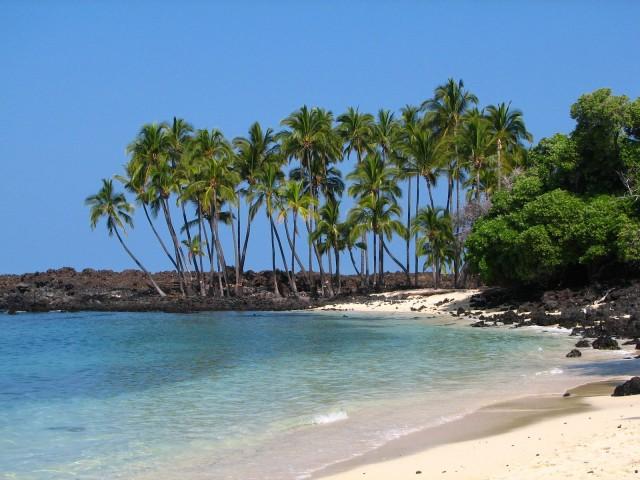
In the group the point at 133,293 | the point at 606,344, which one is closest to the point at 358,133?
the point at 133,293

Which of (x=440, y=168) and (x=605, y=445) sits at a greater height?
(x=440, y=168)

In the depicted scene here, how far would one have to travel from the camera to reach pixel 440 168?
5797cm

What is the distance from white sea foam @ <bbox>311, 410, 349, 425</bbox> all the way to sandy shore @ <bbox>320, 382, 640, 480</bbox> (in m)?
2.06

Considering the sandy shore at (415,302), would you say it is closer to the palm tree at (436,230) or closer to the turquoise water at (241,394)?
the palm tree at (436,230)

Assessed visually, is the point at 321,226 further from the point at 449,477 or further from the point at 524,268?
the point at 449,477

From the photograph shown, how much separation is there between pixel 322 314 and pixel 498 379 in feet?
99.4

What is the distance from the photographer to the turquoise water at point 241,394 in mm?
10898

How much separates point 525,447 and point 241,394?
8.45m

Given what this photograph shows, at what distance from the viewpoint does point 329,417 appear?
13211mm

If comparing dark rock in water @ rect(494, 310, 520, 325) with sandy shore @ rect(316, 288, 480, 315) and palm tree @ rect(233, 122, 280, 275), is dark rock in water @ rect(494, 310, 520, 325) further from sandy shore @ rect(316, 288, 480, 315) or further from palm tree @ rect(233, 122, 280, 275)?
palm tree @ rect(233, 122, 280, 275)

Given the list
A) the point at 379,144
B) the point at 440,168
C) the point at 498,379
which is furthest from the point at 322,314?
the point at 498,379

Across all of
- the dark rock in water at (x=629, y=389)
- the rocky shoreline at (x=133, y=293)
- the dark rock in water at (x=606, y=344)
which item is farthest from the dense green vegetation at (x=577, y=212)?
the dark rock in water at (x=629, y=389)

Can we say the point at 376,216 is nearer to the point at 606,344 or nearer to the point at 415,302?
the point at 415,302

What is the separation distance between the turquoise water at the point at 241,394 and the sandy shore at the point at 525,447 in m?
0.81
